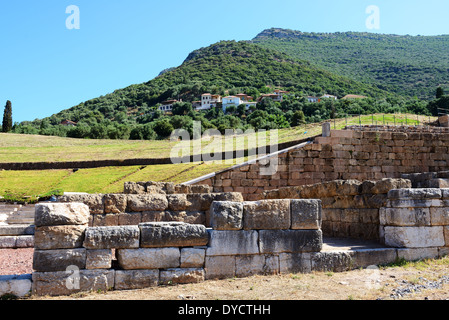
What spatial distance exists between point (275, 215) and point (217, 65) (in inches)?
5119

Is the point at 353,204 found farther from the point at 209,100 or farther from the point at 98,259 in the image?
the point at 209,100

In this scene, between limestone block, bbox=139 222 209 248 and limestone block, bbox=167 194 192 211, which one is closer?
limestone block, bbox=139 222 209 248

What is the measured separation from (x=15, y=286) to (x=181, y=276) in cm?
249

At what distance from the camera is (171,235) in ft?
21.5

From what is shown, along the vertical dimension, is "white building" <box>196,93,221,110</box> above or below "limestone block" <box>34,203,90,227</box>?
above

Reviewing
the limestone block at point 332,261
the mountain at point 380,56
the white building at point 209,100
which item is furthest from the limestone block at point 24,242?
the mountain at point 380,56

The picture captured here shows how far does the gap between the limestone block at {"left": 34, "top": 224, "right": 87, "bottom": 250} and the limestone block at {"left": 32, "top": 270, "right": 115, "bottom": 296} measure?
0.40 meters

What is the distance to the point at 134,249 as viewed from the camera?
6.41 m

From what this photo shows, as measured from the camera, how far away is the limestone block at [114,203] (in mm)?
9516

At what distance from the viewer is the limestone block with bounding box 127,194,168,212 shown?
9430mm

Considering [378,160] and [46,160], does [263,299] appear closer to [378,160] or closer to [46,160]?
[378,160]

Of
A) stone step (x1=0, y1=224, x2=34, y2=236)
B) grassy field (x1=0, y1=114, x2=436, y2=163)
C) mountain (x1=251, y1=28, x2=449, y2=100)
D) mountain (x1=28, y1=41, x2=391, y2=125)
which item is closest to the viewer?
stone step (x1=0, y1=224, x2=34, y2=236)

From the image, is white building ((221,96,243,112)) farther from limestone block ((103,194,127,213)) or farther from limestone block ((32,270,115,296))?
limestone block ((32,270,115,296))

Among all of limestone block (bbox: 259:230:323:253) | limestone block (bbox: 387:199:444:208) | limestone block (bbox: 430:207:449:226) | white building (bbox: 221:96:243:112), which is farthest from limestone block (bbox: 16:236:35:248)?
white building (bbox: 221:96:243:112)
